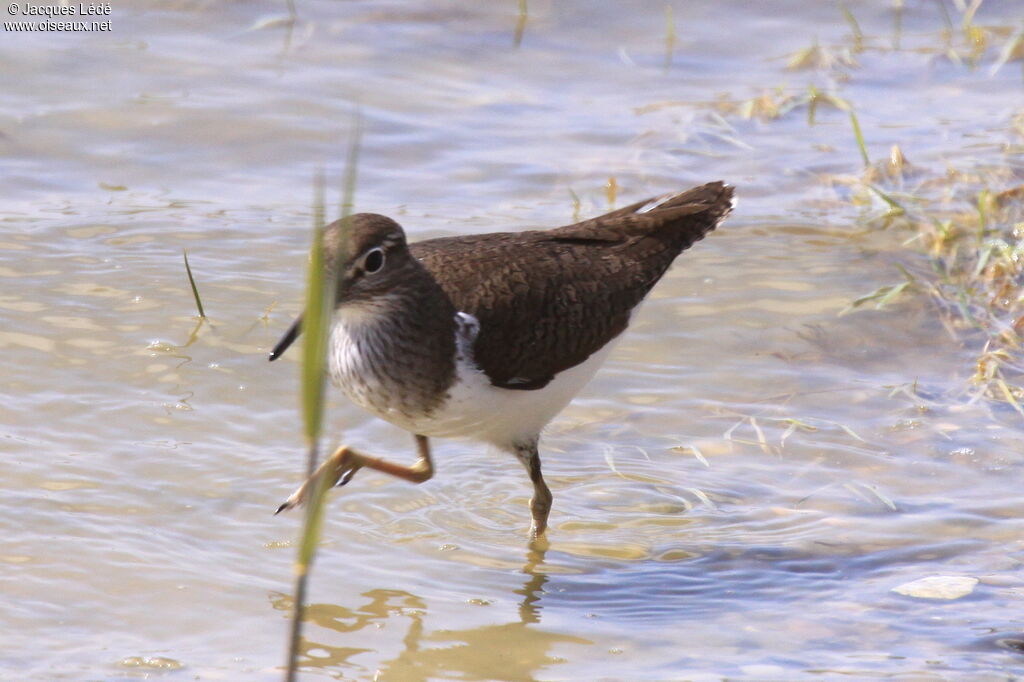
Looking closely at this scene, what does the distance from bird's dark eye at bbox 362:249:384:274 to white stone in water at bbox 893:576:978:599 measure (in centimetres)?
225

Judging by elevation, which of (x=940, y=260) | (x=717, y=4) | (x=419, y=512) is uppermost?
(x=717, y=4)

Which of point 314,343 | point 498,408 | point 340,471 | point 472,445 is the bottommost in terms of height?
point 472,445

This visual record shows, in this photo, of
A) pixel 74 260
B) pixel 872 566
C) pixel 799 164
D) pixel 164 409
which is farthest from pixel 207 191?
pixel 872 566

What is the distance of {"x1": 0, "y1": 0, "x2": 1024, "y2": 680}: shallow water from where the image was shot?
4.68 m

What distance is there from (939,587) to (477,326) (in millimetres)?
1971

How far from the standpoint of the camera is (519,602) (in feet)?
16.3

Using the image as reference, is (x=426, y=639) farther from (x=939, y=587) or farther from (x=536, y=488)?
(x=939, y=587)

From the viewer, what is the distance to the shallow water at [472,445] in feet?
15.4

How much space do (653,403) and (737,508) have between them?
0.98m

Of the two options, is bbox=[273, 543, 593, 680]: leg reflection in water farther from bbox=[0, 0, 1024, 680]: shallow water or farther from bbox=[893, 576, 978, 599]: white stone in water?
bbox=[893, 576, 978, 599]: white stone in water

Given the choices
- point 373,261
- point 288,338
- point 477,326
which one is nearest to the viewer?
point 288,338

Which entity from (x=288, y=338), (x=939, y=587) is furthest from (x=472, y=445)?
(x=939, y=587)

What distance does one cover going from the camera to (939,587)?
5.02m

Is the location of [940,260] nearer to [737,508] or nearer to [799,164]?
[799,164]
